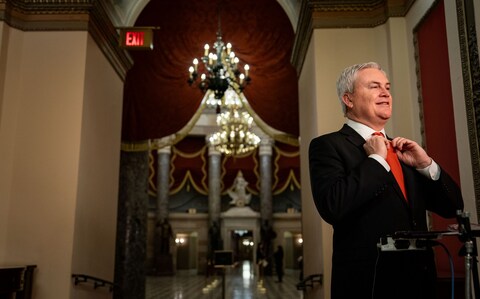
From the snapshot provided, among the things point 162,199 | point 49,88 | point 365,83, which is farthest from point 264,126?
point 162,199

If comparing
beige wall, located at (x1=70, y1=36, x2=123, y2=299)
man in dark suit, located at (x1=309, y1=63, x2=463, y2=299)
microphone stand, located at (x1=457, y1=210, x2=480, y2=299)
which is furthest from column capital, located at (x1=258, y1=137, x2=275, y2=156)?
microphone stand, located at (x1=457, y1=210, x2=480, y2=299)

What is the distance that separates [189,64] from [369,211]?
781 cm

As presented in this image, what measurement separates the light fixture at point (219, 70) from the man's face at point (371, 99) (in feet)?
22.8

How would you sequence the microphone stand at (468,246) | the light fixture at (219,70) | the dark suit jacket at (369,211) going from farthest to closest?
the light fixture at (219,70), the dark suit jacket at (369,211), the microphone stand at (468,246)

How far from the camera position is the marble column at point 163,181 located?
914 inches

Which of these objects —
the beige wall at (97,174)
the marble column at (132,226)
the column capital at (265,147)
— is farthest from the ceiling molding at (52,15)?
the column capital at (265,147)

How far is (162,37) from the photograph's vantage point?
895cm

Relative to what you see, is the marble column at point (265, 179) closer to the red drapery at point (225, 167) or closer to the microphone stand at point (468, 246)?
the red drapery at point (225, 167)

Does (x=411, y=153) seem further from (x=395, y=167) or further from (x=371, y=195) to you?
(x=371, y=195)

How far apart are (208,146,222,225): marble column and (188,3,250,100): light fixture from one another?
45.4ft

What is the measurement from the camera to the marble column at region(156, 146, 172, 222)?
76.2 feet

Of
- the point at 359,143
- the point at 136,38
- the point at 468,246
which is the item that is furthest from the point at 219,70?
the point at 468,246

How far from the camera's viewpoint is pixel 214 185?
24188 millimetres

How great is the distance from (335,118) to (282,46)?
3403mm
